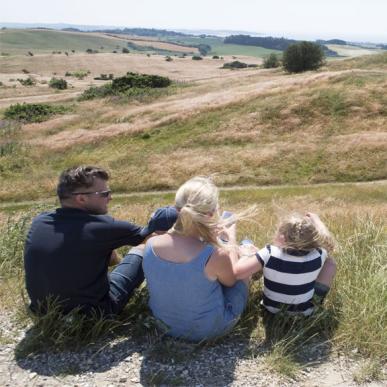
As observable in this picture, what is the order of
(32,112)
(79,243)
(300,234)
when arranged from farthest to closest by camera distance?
1. (32,112)
2. (300,234)
3. (79,243)

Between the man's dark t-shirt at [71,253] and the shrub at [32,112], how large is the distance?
4420 cm

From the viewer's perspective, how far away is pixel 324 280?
18.9 ft

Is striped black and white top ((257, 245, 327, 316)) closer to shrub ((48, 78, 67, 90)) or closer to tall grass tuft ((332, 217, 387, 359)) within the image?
tall grass tuft ((332, 217, 387, 359))

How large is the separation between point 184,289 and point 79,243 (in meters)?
1.20

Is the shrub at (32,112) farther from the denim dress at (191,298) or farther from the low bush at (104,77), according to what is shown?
the low bush at (104,77)

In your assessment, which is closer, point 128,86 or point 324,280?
point 324,280

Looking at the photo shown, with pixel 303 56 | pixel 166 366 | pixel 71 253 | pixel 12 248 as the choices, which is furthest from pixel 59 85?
pixel 166 366

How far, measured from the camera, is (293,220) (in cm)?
548

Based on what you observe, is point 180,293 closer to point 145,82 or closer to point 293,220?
point 293,220

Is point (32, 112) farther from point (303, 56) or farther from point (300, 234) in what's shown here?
point (300, 234)

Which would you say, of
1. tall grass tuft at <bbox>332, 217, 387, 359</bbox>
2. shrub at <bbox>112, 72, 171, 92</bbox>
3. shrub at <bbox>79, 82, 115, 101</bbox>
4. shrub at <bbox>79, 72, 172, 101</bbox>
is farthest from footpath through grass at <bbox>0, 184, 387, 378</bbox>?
shrub at <bbox>112, 72, 171, 92</bbox>

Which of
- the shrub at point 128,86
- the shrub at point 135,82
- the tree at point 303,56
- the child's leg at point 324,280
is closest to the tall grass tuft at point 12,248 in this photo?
the child's leg at point 324,280

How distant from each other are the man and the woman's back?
18.7 inches

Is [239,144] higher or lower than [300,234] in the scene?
lower
